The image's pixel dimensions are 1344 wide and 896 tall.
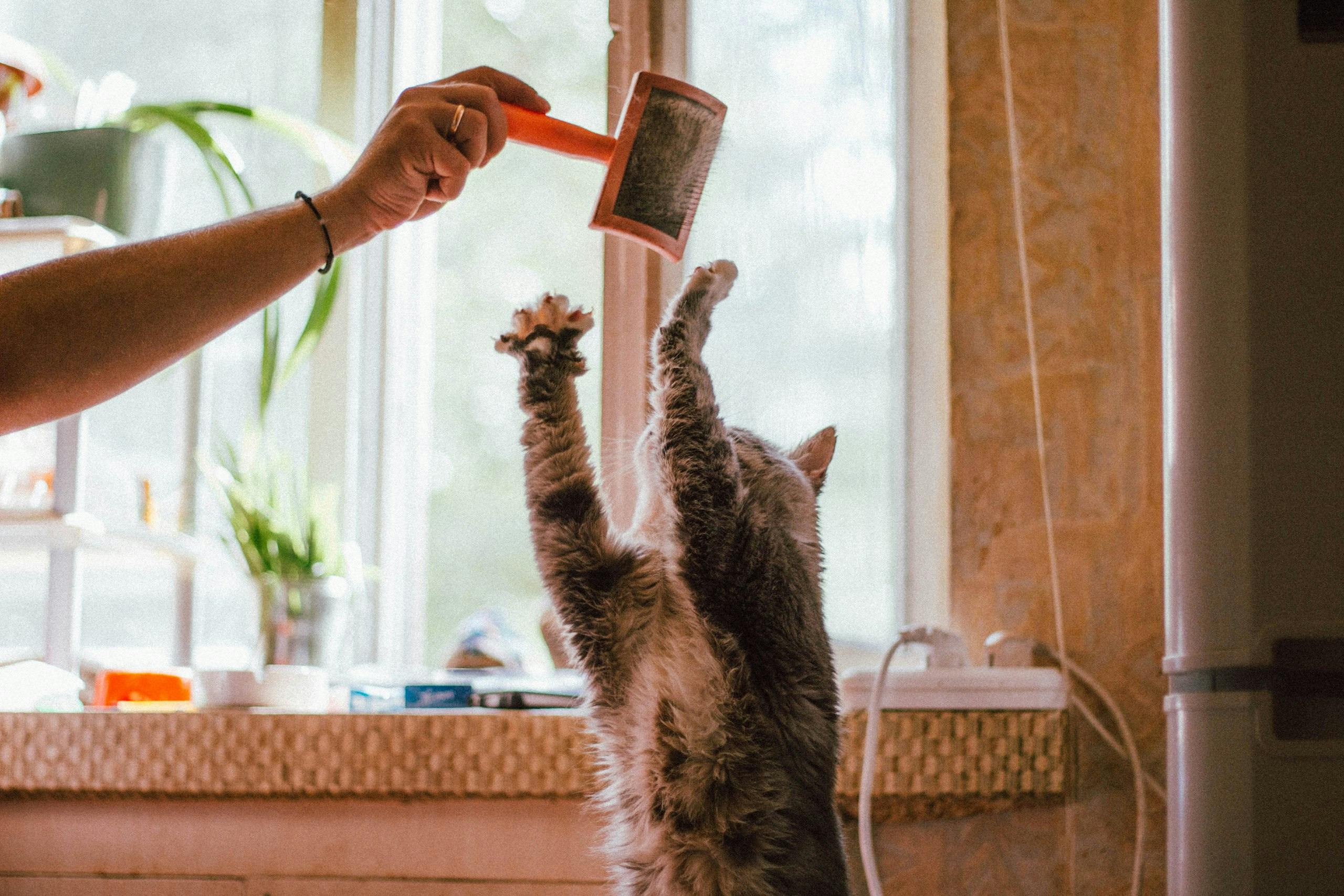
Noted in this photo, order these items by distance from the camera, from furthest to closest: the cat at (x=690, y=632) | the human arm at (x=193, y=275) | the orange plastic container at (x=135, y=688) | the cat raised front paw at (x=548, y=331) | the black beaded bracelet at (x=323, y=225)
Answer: the orange plastic container at (x=135, y=688), the cat raised front paw at (x=548, y=331), the cat at (x=690, y=632), the black beaded bracelet at (x=323, y=225), the human arm at (x=193, y=275)

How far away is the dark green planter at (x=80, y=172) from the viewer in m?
1.51

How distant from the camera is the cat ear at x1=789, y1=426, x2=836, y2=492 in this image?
121cm

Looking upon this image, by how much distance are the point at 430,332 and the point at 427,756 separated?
28.8 inches

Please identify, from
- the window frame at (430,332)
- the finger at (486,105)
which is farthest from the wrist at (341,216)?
the window frame at (430,332)

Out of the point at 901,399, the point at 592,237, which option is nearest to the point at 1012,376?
the point at 901,399

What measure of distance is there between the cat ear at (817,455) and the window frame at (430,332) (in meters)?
0.21

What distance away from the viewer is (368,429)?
1719mm

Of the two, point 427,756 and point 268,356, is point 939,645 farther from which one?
point 268,356

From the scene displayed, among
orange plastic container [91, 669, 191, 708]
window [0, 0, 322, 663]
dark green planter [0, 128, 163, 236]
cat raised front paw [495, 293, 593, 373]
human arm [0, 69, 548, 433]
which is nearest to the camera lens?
human arm [0, 69, 548, 433]

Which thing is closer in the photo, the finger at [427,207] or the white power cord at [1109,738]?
the finger at [427,207]

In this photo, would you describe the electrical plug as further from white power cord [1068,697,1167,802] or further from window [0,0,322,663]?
window [0,0,322,663]

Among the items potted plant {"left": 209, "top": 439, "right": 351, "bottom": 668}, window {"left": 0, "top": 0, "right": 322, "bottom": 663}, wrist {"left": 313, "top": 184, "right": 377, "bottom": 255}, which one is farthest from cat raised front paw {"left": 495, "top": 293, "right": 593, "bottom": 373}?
window {"left": 0, "top": 0, "right": 322, "bottom": 663}

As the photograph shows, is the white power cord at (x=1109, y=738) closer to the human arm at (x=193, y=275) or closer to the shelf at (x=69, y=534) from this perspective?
the human arm at (x=193, y=275)

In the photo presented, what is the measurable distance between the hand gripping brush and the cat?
0.07m
